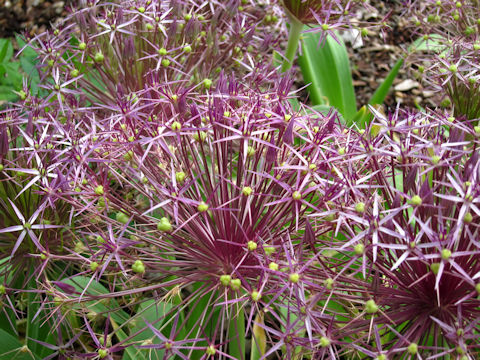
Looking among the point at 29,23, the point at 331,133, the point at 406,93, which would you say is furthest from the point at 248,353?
the point at 29,23

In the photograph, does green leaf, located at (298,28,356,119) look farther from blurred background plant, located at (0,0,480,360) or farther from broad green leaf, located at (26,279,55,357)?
broad green leaf, located at (26,279,55,357)

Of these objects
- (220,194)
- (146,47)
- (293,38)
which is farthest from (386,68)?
(220,194)

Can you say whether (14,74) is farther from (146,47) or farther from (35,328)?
(35,328)

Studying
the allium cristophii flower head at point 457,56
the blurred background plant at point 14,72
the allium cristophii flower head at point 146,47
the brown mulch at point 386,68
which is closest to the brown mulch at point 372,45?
the brown mulch at point 386,68

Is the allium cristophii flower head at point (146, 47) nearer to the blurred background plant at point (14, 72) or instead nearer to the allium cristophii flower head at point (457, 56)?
the blurred background plant at point (14, 72)

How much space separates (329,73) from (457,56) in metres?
0.77

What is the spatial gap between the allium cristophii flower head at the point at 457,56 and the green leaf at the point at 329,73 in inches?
15.8

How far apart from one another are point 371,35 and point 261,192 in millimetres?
2409

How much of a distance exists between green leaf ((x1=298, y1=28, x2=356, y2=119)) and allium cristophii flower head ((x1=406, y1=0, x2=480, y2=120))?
0.40 meters

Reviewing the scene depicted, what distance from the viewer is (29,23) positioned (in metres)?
3.42

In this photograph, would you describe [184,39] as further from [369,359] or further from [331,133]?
[369,359]

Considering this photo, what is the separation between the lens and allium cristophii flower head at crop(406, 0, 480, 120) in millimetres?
1691

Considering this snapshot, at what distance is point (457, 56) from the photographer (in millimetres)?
1772

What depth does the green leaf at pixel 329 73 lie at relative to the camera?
2451 millimetres
